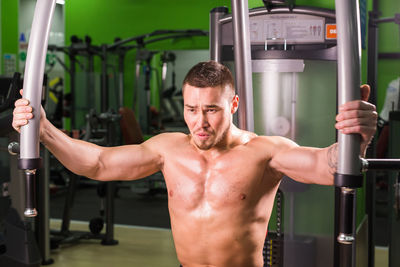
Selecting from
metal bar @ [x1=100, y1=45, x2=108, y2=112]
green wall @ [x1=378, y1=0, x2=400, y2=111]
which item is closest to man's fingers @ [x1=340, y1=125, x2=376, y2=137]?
metal bar @ [x1=100, y1=45, x2=108, y2=112]

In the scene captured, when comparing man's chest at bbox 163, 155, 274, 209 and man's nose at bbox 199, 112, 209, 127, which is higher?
man's nose at bbox 199, 112, 209, 127

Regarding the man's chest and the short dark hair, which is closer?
the short dark hair

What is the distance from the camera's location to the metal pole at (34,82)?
4.45 feet

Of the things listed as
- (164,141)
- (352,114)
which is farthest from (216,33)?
(352,114)

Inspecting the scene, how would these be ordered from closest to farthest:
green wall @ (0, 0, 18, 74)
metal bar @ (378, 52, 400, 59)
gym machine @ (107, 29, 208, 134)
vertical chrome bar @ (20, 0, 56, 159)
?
vertical chrome bar @ (20, 0, 56, 159) < green wall @ (0, 0, 18, 74) < metal bar @ (378, 52, 400, 59) < gym machine @ (107, 29, 208, 134)

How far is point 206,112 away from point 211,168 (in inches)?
10.5

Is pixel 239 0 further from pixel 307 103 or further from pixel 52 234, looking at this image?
pixel 52 234

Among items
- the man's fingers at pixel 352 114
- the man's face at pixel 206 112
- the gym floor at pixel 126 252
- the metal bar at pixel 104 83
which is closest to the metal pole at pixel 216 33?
the man's face at pixel 206 112

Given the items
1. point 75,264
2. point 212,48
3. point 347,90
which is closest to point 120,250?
point 75,264

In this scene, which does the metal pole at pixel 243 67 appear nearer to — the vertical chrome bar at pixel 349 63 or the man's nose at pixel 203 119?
the man's nose at pixel 203 119

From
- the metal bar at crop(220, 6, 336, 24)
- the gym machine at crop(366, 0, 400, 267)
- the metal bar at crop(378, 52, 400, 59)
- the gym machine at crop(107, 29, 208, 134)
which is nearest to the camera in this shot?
the metal bar at crop(220, 6, 336, 24)

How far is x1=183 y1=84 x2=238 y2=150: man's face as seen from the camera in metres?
1.62

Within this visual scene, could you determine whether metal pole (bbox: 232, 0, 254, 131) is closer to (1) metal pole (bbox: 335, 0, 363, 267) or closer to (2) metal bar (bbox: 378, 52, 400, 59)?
(1) metal pole (bbox: 335, 0, 363, 267)

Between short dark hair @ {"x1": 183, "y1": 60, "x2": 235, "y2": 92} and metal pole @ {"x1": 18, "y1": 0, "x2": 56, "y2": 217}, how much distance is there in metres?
0.48
